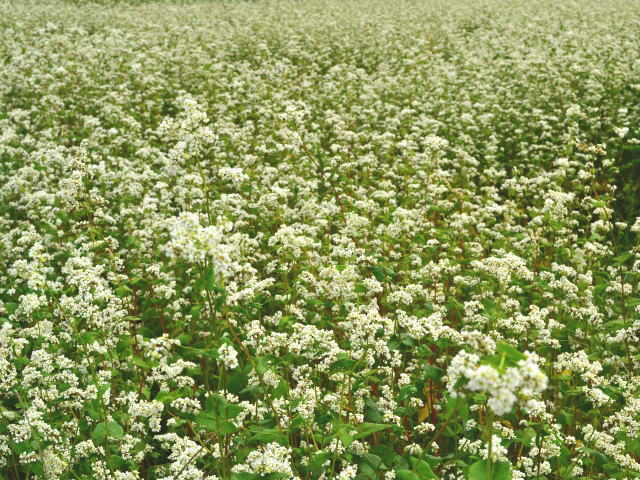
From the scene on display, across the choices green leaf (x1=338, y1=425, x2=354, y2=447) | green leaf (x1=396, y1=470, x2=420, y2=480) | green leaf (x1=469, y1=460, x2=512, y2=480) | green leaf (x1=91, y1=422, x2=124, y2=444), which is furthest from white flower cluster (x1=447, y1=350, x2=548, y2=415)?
green leaf (x1=91, y1=422, x2=124, y2=444)

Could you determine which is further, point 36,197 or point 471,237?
point 471,237

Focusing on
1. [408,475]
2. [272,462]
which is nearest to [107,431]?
[272,462]

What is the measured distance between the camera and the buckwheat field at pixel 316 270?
10.9ft

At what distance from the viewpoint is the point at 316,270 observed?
5.56 meters

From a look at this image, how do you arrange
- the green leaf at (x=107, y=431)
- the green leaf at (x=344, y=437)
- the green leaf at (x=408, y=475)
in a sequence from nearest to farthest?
the green leaf at (x=408, y=475) → the green leaf at (x=344, y=437) → the green leaf at (x=107, y=431)

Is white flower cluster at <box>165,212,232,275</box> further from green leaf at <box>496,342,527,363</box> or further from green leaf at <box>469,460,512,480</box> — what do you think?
green leaf at <box>469,460,512,480</box>

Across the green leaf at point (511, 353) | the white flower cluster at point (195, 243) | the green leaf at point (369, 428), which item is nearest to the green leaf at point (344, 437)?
the green leaf at point (369, 428)

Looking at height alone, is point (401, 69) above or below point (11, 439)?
above

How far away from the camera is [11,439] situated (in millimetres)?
3703

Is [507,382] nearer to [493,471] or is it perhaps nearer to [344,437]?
[493,471]

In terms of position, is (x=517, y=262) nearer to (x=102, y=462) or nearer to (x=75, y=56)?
(x=102, y=462)

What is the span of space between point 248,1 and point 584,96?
20.1 m

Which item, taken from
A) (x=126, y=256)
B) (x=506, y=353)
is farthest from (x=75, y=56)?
(x=506, y=353)

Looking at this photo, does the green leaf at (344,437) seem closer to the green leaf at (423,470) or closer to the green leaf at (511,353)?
the green leaf at (423,470)
